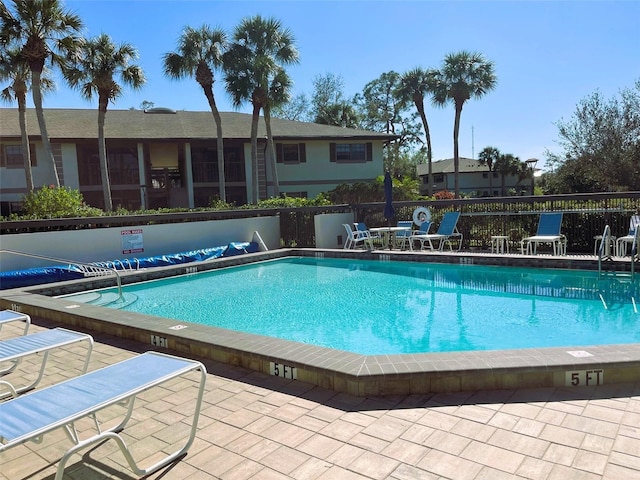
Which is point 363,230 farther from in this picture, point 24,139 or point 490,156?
point 490,156

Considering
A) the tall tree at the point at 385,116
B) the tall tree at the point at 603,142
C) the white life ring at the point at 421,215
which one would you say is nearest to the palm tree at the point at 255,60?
the white life ring at the point at 421,215

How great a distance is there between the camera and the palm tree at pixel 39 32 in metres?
14.0

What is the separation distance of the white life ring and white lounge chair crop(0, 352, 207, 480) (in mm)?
10918

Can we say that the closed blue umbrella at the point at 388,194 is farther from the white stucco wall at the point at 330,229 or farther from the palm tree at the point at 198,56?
the palm tree at the point at 198,56

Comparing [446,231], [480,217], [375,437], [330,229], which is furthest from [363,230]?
[375,437]

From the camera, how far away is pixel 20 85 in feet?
57.6

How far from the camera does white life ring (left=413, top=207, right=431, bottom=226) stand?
42.8 ft

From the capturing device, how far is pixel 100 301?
840 centimetres

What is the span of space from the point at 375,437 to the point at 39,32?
651 inches

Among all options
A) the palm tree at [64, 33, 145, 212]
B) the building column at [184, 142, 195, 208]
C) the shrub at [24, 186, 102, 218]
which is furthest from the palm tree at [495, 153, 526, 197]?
the shrub at [24, 186, 102, 218]

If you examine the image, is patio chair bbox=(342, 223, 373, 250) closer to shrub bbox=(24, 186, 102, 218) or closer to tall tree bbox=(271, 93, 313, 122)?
shrub bbox=(24, 186, 102, 218)

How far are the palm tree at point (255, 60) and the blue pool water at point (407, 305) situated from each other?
10.5 meters

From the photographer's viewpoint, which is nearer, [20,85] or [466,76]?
[20,85]

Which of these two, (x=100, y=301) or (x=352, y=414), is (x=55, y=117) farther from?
(x=352, y=414)
